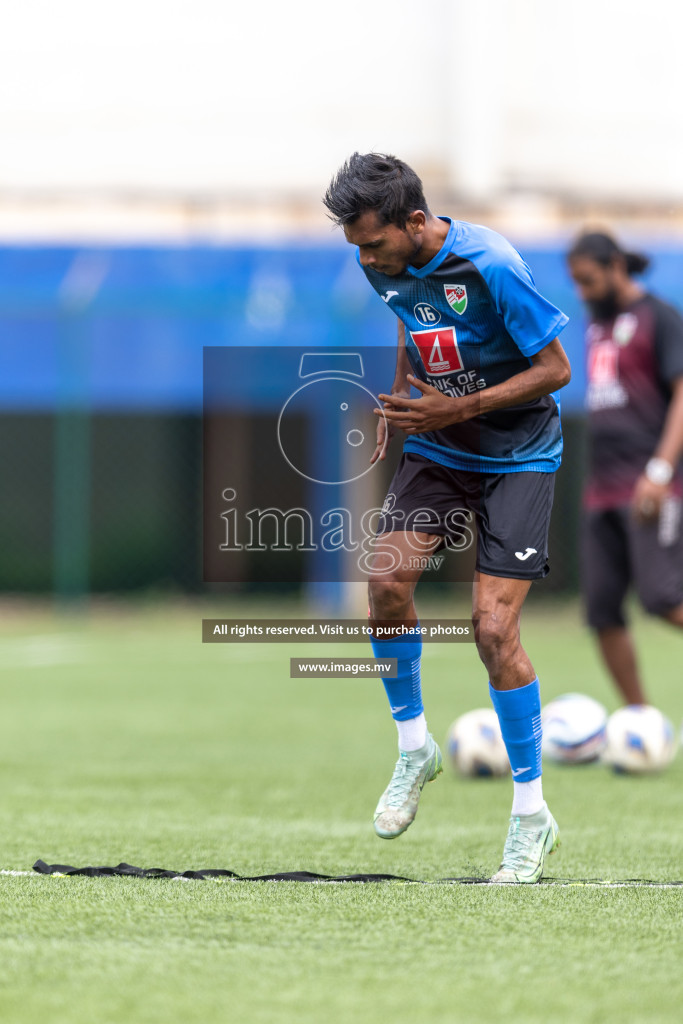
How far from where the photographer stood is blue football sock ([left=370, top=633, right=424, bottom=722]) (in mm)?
4508

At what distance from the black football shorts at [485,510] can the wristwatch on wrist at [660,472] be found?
76.0 inches

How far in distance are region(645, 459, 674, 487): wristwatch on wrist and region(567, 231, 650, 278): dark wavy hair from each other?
98cm

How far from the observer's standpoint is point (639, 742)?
20.2ft

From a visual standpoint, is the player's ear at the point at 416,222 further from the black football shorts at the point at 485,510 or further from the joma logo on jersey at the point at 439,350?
the black football shorts at the point at 485,510

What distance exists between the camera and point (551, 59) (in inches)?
790

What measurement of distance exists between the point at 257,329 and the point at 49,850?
433 inches

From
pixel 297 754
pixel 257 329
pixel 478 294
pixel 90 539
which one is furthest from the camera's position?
pixel 90 539

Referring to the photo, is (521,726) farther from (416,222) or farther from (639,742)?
(639,742)

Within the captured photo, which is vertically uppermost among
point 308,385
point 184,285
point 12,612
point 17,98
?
point 17,98

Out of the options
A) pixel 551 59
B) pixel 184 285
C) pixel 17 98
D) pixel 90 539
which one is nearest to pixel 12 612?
pixel 90 539

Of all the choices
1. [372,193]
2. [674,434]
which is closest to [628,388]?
[674,434]

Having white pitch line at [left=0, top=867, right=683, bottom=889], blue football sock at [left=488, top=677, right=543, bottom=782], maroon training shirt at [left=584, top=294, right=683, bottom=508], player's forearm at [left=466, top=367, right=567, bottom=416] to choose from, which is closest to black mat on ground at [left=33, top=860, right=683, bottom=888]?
white pitch line at [left=0, top=867, right=683, bottom=889]

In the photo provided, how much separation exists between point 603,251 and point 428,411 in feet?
9.26

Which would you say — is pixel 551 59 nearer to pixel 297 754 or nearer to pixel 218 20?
pixel 218 20
